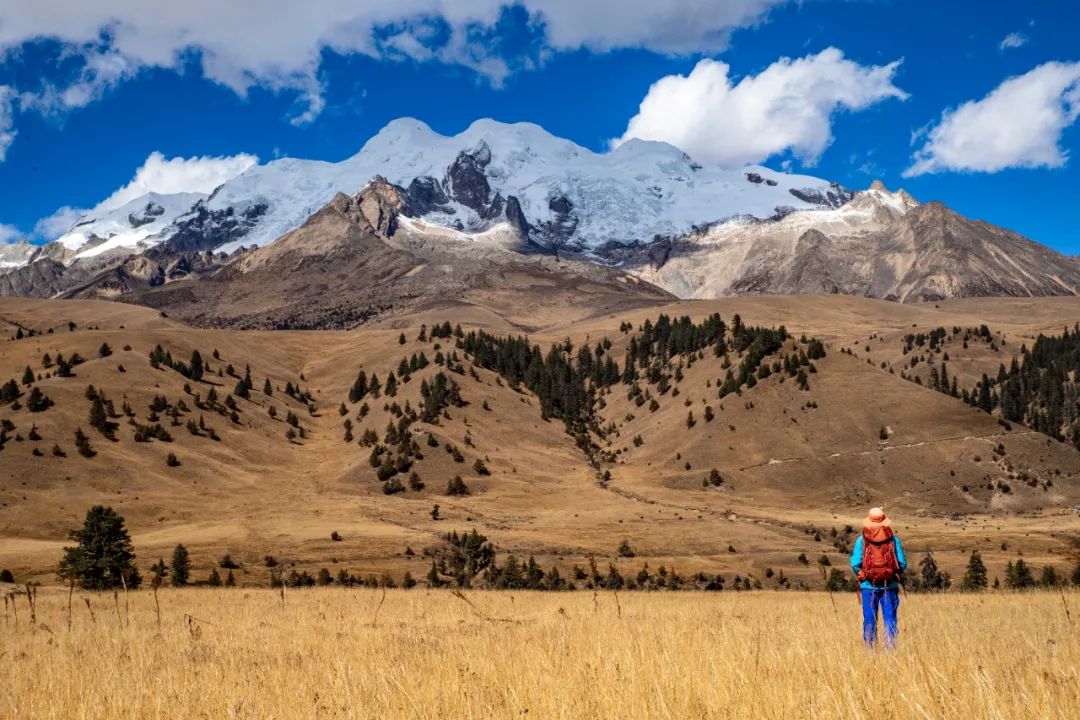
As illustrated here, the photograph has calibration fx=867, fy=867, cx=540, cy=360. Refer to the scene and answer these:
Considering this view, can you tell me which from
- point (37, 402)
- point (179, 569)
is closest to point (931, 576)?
point (179, 569)

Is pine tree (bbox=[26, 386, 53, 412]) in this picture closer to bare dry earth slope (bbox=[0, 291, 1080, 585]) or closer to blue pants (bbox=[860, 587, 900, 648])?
bare dry earth slope (bbox=[0, 291, 1080, 585])

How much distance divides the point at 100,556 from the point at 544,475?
83.5 metres

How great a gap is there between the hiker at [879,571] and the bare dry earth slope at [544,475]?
5247 cm

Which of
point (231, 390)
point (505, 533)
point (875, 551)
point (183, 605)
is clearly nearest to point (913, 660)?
point (875, 551)

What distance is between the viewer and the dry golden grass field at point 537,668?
6.47 metres

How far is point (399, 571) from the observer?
66.0 metres

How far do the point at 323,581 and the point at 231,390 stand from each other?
114821 millimetres

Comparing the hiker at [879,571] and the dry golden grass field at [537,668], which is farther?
the hiker at [879,571]

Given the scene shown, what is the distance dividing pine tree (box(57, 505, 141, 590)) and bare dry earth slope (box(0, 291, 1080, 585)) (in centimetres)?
1345

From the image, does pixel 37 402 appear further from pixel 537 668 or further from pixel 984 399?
pixel 984 399

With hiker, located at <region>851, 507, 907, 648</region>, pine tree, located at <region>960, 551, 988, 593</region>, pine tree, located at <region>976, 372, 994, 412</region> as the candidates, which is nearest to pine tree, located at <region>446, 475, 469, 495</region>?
pine tree, located at <region>960, 551, 988, 593</region>

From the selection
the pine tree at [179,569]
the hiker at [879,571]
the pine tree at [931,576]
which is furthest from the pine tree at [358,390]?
the hiker at [879,571]

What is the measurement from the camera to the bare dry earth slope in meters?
79.9

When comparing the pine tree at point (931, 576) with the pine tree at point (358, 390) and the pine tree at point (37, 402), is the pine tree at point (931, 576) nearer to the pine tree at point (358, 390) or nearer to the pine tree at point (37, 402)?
the pine tree at point (37, 402)
